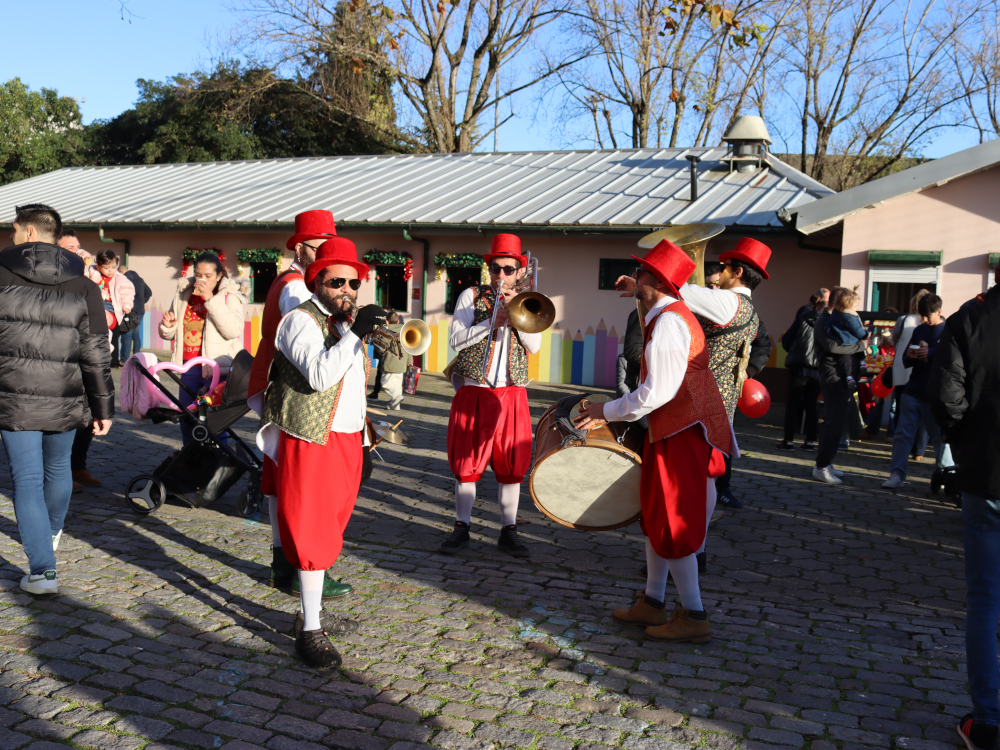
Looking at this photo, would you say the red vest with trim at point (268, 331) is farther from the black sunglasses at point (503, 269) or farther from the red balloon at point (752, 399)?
the red balloon at point (752, 399)

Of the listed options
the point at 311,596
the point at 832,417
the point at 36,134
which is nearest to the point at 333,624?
the point at 311,596

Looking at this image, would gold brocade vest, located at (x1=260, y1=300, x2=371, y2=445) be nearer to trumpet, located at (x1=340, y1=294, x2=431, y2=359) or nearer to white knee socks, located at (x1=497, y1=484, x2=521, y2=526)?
trumpet, located at (x1=340, y1=294, x2=431, y2=359)

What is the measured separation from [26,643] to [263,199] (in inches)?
637

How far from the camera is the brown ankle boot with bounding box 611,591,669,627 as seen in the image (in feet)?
13.8

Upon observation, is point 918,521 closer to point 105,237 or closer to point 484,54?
point 105,237

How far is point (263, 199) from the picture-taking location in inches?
736

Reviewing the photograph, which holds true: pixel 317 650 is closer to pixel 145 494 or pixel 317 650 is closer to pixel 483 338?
pixel 483 338

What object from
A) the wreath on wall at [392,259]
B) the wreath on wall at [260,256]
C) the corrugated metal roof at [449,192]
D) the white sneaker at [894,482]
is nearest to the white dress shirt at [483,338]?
the white sneaker at [894,482]

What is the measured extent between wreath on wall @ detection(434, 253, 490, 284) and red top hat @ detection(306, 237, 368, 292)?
12.1 m

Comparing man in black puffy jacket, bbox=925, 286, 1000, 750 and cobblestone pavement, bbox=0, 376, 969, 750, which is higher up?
man in black puffy jacket, bbox=925, 286, 1000, 750

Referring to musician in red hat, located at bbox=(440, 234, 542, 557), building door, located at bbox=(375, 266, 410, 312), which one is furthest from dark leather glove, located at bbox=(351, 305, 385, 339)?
building door, located at bbox=(375, 266, 410, 312)

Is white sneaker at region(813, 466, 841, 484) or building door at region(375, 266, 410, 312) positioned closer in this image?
white sneaker at region(813, 466, 841, 484)

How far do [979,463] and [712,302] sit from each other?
1.71m

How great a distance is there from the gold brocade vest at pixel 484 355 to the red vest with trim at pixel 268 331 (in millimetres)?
1326
